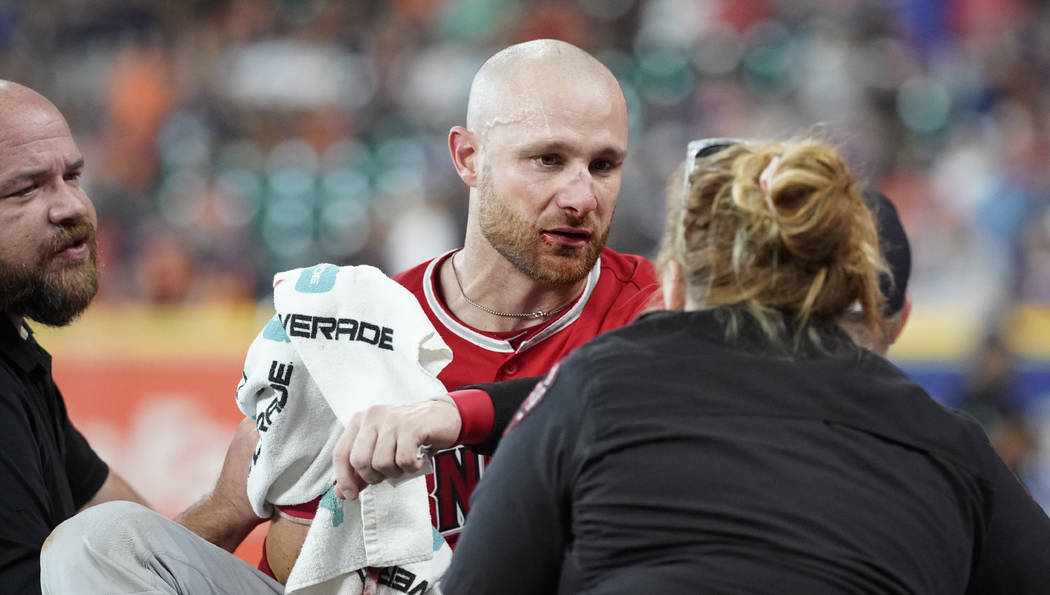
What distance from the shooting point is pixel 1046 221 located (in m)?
5.68

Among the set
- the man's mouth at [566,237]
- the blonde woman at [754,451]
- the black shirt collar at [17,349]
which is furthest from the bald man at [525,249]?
the blonde woman at [754,451]

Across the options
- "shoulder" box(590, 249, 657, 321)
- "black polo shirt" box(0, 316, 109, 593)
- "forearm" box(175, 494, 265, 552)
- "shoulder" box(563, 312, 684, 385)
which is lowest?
"forearm" box(175, 494, 265, 552)

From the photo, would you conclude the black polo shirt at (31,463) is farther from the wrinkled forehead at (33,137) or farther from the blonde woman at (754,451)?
the blonde woman at (754,451)

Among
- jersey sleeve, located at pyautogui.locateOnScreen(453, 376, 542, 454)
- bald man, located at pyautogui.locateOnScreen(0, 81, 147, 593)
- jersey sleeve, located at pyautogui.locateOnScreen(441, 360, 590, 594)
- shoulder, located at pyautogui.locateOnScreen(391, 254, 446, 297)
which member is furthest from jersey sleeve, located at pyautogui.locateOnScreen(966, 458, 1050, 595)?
bald man, located at pyautogui.locateOnScreen(0, 81, 147, 593)

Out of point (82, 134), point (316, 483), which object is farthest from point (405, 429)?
point (82, 134)

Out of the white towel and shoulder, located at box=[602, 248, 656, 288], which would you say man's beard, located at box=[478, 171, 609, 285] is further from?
the white towel

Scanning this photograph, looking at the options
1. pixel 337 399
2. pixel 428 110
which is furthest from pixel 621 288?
pixel 428 110

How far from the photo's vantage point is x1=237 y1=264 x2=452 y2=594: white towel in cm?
211

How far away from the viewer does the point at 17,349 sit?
2.48 meters

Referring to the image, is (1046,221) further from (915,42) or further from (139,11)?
(139,11)

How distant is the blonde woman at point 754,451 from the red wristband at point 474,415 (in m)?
0.24

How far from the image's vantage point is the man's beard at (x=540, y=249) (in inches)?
102

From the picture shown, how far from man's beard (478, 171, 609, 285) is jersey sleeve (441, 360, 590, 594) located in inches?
40.2

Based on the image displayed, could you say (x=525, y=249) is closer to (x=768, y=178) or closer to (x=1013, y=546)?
(x=768, y=178)
